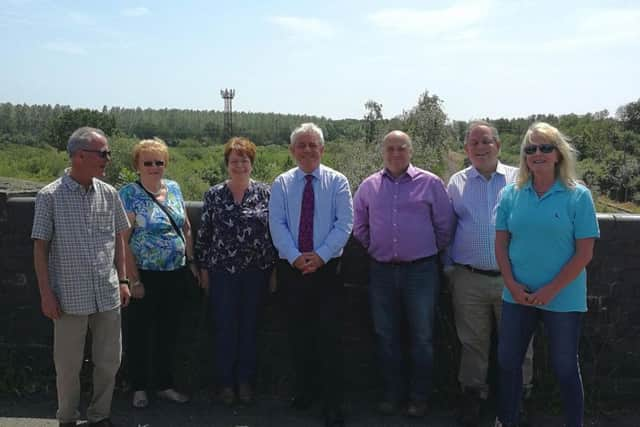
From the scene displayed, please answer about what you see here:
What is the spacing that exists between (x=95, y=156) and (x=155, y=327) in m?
1.36

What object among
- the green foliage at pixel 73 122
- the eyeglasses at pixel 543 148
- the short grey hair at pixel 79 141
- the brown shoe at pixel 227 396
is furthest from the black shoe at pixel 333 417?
the green foliage at pixel 73 122

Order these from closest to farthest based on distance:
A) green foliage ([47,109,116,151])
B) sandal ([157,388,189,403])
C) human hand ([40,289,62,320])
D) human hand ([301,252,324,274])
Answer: human hand ([40,289,62,320]) → human hand ([301,252,324,274]) → sandal ([157,388,189,403]) → green foliage ([47,109,116,151])

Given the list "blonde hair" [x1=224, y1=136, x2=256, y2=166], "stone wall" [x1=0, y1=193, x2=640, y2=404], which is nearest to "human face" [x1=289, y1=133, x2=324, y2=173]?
"blonde hair" [x1=224, y1=136, x2=256, y2=166]

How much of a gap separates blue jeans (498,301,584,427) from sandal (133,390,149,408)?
2308mm

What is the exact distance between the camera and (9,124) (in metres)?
83.4

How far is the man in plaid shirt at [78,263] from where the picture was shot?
3.47 meters

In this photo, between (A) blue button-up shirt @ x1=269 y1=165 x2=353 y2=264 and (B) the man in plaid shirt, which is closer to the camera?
(B) the man in plaid shirt

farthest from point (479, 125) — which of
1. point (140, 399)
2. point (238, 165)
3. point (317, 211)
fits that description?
point (140, 399)

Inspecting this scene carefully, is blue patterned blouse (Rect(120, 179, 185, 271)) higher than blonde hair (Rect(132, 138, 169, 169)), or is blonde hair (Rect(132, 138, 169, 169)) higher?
blonde hair (Rect(132, 138, 169, 169))

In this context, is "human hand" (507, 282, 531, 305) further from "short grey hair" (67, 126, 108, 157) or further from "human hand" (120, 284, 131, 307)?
"short grey hair" (67, 126, 108, 157)

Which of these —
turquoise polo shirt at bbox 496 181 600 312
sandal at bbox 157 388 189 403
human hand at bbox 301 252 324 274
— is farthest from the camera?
sandal at bbox 157 388 189 403

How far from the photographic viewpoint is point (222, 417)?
4.08 metres

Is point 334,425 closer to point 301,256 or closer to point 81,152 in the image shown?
point 301,256

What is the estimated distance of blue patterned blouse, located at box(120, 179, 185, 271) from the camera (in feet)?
13.3
